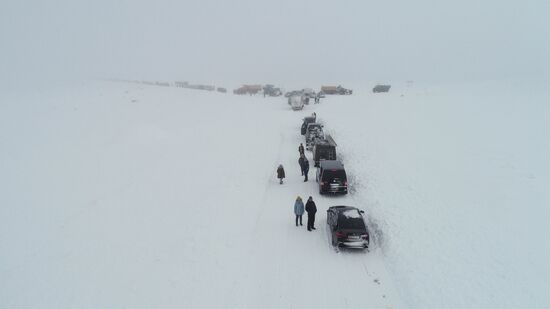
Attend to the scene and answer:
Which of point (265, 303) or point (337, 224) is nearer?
point (265, 303)

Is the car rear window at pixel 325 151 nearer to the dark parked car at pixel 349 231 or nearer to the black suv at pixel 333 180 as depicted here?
the black suv at pixel 333 180

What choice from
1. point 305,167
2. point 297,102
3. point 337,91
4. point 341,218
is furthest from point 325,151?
point 337,91

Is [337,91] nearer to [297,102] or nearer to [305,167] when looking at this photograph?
[297,102]

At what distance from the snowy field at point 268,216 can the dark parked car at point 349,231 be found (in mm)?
530

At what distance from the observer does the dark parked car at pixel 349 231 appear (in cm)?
1352

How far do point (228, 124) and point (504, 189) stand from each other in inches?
1118

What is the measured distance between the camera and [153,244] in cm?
1505

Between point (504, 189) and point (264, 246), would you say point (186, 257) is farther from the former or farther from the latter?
point (504, 189)

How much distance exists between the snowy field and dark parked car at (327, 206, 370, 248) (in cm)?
53

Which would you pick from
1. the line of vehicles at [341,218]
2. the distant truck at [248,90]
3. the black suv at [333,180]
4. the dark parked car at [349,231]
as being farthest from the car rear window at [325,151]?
the distant truck at [248,90]

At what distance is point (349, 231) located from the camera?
1354 cm

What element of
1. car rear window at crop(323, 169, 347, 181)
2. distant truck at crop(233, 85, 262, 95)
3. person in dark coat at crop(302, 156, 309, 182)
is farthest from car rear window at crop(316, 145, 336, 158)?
distant truck at crop(233, 85, 262, 95)

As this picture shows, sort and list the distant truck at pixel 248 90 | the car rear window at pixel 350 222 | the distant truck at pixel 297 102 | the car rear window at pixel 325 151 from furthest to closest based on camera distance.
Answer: the distant truck at pixel 248 90 → the distant truck at pixel 297 102 → the car rear window at pixel 325 151 → the car rear window at pixel 350 222

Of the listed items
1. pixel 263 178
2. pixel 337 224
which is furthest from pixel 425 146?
pixel 337 224
